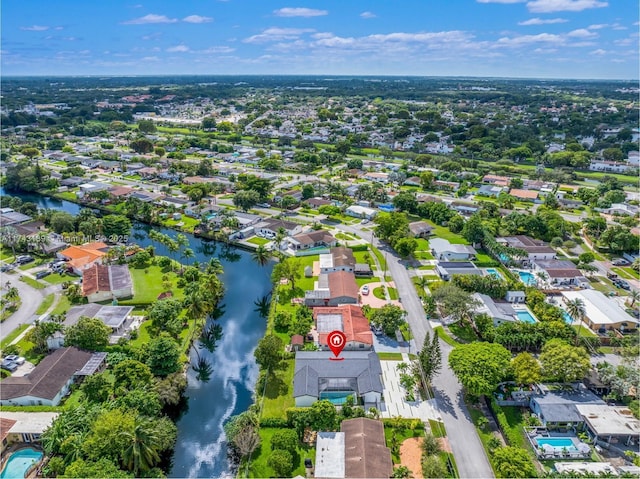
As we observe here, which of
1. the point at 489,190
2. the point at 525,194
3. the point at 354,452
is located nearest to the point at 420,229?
the point at 489,190

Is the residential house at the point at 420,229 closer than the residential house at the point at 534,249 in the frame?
No

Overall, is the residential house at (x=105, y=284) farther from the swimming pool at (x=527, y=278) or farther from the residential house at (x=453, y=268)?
the swimming pool at (x=527, y=278)

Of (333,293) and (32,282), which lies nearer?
(333,293)

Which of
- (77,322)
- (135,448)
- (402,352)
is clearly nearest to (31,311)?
(77,322)

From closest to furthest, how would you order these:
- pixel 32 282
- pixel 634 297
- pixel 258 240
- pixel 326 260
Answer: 1. pixel 634 297
2. pixel 32 282
3. pixel 326 260
4. pixel 258 240

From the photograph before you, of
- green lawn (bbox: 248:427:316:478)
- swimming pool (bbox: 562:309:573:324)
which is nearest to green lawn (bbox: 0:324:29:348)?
green lawn (bbox: 248:427:316:478)

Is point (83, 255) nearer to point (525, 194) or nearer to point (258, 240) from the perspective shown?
point (258, 240)

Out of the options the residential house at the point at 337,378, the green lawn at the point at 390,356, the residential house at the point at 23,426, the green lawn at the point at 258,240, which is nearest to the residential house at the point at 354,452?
the residential house at the point at 337,378
